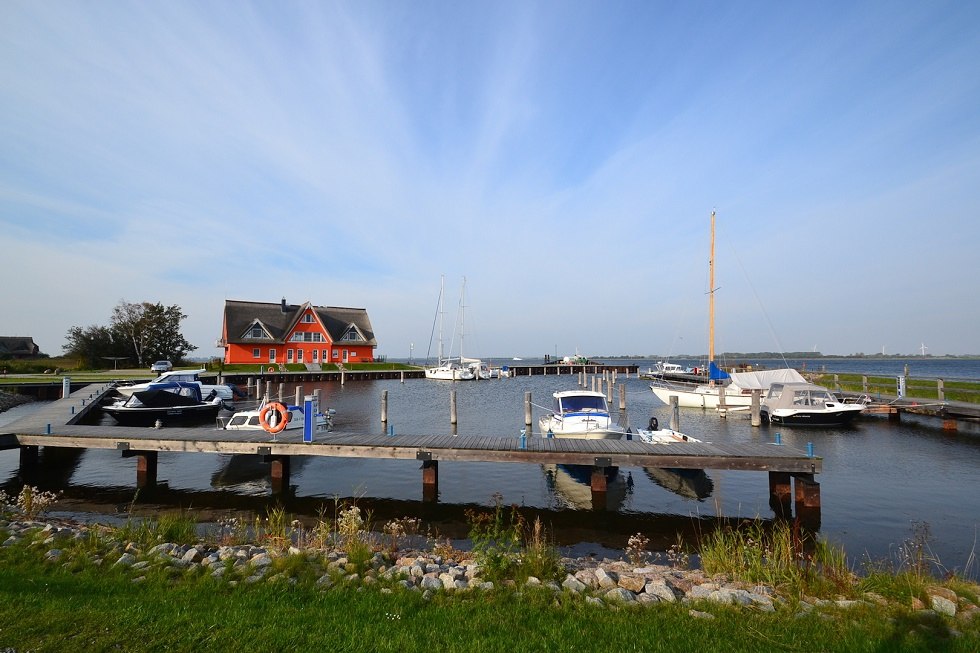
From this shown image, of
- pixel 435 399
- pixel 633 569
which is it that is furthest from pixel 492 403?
pixel 633 569

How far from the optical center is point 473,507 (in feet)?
44.4

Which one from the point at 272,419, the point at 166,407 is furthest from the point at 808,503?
the point at 166,407

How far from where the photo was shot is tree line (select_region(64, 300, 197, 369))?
57562mm

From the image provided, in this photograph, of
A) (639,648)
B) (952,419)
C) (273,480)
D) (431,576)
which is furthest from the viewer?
(952,419)

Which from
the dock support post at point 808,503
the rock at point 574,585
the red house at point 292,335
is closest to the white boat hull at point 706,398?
the dock support post at point 808,503

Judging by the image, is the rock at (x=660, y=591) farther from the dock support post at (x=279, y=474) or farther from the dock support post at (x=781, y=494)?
the dock support post at (x=279, y=474)

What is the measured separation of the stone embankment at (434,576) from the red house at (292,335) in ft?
188

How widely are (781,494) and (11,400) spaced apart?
43.9m

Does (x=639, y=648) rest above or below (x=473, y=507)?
above

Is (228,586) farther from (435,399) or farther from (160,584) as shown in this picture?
(435,399)

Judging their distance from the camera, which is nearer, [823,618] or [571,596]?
[823,618]

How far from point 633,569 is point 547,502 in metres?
5.75

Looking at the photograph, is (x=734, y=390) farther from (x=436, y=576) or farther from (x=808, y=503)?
(x=436, y=576)

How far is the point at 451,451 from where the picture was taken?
45.3ft
